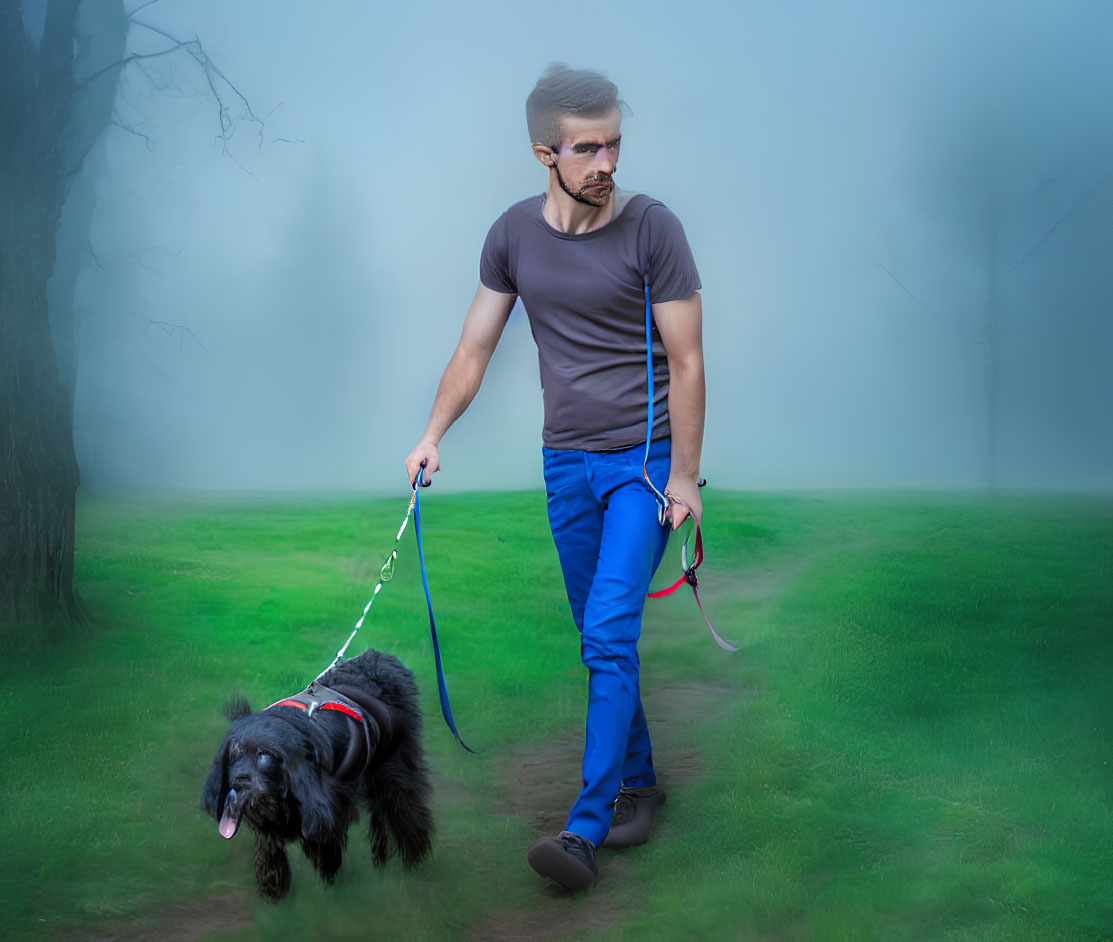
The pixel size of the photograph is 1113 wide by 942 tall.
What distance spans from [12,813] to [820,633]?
3.25m

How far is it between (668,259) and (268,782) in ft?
4.87

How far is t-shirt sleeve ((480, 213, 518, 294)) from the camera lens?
2.83m

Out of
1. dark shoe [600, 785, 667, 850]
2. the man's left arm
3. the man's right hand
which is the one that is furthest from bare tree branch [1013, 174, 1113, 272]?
the man's right hand

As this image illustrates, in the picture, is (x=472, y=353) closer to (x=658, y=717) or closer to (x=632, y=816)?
(x=632, y=816)

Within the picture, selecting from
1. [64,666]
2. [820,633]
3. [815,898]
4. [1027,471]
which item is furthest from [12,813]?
[1027,471]

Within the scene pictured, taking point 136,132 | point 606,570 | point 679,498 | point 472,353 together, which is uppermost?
point 136,132

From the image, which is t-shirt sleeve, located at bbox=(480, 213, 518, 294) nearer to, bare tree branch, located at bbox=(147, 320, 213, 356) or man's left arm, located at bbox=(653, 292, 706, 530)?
man's left arm, located at bbox=(653, 292, 706, 530)

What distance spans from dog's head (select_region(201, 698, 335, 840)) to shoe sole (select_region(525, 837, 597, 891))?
0.47 meters

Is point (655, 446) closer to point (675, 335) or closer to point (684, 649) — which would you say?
point (675, 335)

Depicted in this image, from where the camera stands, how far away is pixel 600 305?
8.80 feet

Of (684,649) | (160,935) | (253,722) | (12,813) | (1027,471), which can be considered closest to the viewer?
(253,722)

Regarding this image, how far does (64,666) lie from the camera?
4.47 meters

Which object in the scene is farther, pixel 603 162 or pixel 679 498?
pixel 679 498

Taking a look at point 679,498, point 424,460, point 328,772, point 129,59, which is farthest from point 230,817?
point 129,59
